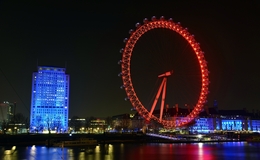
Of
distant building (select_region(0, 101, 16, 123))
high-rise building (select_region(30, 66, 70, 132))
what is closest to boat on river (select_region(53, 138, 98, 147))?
high-rise building (select_region(30, 66, 70, 132))

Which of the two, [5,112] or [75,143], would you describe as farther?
[5,112]

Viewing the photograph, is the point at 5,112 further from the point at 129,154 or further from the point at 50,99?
the point at 129,154

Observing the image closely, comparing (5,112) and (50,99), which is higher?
(50,99)

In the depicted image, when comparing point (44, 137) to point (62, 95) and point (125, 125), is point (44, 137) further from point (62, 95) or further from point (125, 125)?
point (125, 125)

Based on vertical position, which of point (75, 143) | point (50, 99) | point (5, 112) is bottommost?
point (75, 143)

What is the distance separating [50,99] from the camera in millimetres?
98312

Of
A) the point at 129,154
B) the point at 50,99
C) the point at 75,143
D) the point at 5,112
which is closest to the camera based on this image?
the point at 129,154

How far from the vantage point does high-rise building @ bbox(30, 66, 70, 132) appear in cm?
9638

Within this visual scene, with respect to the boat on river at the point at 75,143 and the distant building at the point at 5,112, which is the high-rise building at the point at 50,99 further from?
the boat on river at the point at 75,143

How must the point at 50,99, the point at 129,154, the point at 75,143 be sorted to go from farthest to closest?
1. the point at 50,99
2. the point at 75,143
3. the point at 129,154

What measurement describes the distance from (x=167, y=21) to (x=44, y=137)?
27691 millimetres

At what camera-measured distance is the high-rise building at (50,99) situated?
96.4 metres

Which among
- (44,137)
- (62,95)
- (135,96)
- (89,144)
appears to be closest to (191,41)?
(135,96)


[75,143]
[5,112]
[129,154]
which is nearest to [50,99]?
[5,112]
